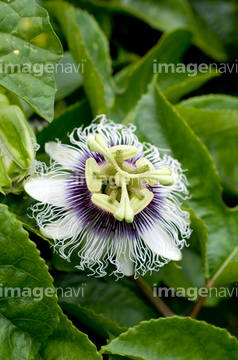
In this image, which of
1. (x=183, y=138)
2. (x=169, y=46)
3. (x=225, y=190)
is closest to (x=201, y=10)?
(x=169, y=46)

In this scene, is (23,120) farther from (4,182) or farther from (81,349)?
(81,349)

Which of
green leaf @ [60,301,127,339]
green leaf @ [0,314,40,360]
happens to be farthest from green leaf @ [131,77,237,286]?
green leaf @ [0,314,40,360]

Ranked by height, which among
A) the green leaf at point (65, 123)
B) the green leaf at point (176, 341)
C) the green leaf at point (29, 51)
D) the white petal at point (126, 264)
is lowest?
the green leaf at point (176, 341)

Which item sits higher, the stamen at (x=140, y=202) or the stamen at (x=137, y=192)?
the stamen at (x=137, y=192)

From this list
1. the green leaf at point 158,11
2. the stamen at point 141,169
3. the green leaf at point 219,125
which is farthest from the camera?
the green leaf at point 158,11

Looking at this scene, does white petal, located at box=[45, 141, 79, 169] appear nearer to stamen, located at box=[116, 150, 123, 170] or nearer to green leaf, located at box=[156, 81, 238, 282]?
stamen, located at box=[116, 150, 123, 170]

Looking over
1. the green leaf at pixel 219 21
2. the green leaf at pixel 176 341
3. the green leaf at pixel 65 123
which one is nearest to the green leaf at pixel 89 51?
the green leaf at pixel 65 123

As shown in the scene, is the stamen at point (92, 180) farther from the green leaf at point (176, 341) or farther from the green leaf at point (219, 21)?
the green leaf at point (219, 21)
